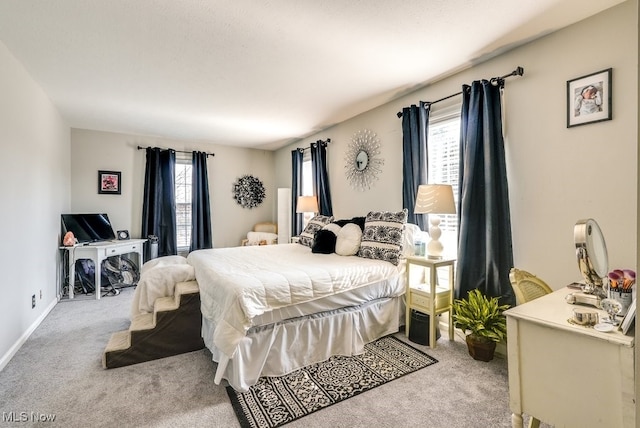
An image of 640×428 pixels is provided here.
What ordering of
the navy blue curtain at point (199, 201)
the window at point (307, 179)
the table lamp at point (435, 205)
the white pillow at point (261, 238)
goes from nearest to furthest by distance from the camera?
1. the table lamp at point (435, 205)
2. the window at point (307, 179)
3. the navy blue curtain at point (199, 201)
4. the white pillow at point (261, 238)

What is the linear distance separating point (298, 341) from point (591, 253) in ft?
5.91

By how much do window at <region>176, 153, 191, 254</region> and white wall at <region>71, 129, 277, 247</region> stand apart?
0.33 m

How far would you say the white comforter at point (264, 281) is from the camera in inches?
74.1

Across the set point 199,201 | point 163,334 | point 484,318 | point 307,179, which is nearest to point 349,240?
point 484,318

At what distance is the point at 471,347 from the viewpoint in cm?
233

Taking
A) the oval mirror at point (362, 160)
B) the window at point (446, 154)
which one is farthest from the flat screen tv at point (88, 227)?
the window at point (446, 154)

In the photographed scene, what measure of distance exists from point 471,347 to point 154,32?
3381 millimetres

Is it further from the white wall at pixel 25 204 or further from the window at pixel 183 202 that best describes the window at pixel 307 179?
the white wall at pixel 25 204

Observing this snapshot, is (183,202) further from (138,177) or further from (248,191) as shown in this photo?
(248,191)

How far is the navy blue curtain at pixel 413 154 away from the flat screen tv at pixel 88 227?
4.52 m

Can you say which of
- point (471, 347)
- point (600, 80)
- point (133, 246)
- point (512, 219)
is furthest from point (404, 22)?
point (133, 246)

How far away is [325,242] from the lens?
3.21m

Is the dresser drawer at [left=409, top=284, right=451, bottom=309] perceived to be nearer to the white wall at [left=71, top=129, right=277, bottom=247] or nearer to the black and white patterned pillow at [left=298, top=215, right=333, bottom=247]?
the black and white patterned pillow at [left=298, top=215, right=333, bottom=247]

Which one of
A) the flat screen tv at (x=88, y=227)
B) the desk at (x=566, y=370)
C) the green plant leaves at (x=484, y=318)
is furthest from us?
the flat screen tv at (x=88, y=227)
